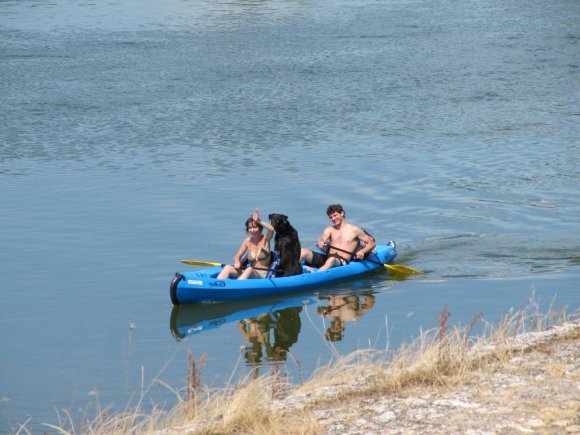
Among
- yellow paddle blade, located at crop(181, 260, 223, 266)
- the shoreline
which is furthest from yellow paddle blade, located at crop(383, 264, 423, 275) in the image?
the shoreline

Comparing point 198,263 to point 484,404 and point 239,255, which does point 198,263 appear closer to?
point 239,255

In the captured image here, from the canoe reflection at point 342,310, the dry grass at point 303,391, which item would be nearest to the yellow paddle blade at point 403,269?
the canoe reflection at point 342,310

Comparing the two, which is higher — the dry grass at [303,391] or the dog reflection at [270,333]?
the dry grass at [303,391]

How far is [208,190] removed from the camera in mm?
17641

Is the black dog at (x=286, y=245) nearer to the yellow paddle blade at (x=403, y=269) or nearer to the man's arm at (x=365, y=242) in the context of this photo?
the man's arm at (x=365, y=242)

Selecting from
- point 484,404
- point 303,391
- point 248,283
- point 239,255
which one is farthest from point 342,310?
point 484,404

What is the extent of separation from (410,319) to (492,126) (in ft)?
33.2

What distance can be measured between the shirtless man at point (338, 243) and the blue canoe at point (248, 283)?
0.15 m

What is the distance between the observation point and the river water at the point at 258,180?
11.7 meters

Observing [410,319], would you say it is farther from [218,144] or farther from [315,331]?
[218,144]

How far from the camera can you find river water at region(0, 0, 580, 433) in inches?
461

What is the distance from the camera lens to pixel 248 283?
1318 centimetres

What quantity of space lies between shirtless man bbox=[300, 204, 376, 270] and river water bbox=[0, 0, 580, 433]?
16.1 inches

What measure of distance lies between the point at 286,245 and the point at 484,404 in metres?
6.82
